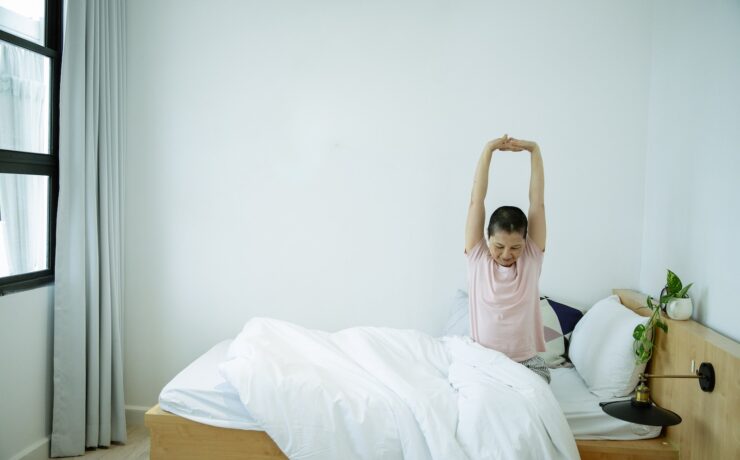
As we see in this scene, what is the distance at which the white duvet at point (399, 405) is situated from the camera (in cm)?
197

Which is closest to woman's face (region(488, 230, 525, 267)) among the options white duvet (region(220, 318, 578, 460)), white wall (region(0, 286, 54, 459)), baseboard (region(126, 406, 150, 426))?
white duvet (region(220, 318, 578, 460))

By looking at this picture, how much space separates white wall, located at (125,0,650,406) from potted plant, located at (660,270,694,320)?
0.72 m

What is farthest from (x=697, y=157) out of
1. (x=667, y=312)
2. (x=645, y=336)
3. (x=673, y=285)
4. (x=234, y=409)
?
(x=234, y=409)

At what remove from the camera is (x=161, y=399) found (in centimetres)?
231

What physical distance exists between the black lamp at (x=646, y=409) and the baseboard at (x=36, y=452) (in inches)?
97.7

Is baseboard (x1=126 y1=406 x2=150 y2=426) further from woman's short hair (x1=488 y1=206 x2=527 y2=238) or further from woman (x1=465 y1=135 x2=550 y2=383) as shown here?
woman's short hair (x1=488 y1=206 x2=527 y2=238)

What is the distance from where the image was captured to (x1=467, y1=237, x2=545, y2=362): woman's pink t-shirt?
2.41 m

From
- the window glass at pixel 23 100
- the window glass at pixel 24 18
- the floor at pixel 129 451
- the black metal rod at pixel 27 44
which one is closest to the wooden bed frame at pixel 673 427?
the floor at pixel 129 451

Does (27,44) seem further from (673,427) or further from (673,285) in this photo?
(673,427)

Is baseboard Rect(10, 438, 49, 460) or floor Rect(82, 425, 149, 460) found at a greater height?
baseboard Rect(10, 438, 49, 460)

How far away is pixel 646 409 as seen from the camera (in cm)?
186

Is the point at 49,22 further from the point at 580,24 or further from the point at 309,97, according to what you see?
the point at 580,24

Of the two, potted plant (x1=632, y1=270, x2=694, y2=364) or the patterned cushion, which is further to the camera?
the patterned cushion

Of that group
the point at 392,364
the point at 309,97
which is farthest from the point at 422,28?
the point at 392,364
